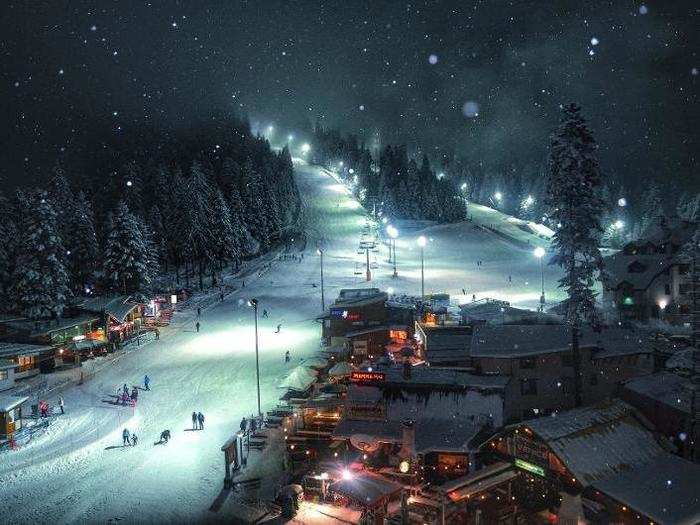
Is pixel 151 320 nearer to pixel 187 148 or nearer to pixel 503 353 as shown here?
pixel 503 353

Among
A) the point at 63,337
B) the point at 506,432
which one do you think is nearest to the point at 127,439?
the point at 506,432

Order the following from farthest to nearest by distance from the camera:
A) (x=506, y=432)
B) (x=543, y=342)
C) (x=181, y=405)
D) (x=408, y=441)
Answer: (x=181, y=405) < (x=543, y=342) < (x=506, y=432) < (x=408, y=441)

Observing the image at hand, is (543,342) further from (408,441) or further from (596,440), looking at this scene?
(408,441)

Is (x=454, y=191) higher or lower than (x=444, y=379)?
higher

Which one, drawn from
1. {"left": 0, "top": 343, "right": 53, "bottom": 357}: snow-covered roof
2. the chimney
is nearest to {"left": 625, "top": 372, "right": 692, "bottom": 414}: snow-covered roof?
the chimney

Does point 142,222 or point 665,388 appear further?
point 142,222

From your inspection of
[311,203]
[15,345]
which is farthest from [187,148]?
[15,345]
